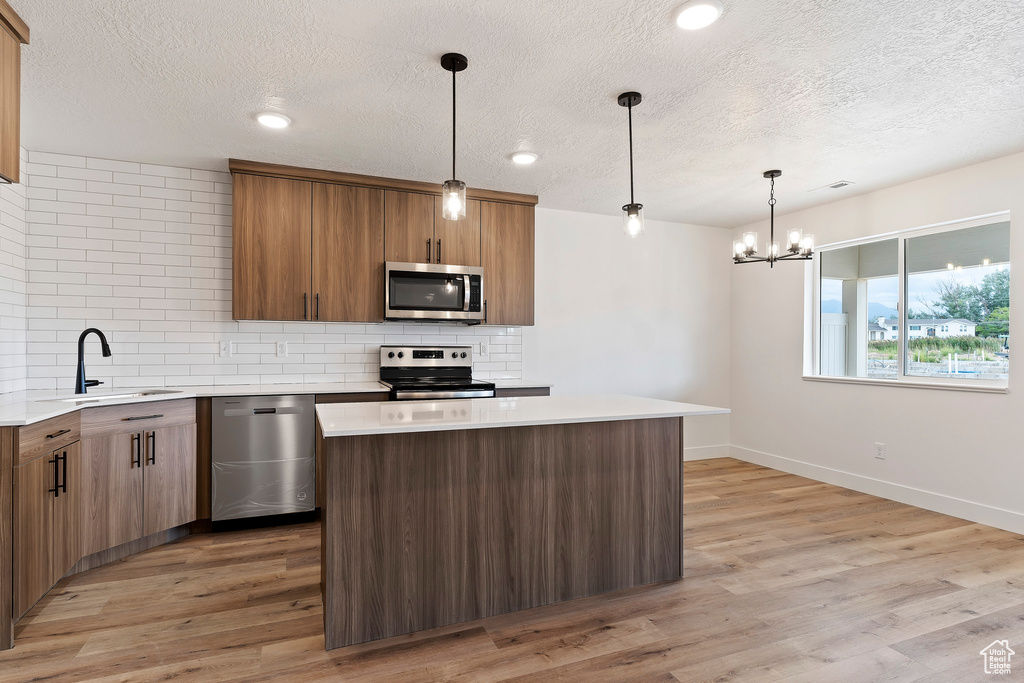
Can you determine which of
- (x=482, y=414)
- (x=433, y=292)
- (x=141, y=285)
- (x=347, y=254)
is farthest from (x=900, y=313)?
(x=141, y=285)

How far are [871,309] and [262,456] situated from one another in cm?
495

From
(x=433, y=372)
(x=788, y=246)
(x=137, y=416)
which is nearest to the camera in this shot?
(x=137, y=416)

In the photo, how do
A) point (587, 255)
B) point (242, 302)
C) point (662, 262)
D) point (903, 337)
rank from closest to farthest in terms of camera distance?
point (242, 302) → point (903, 337) → point (587, 255) → point (662, 262)

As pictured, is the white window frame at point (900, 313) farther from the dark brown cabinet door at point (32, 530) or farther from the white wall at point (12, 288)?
the white wall at point (12, 288)

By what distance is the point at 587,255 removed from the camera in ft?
17.2

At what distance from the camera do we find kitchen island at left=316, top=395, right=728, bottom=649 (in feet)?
7.13

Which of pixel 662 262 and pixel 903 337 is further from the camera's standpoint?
pixel 662 262

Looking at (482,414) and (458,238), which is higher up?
(458,238)

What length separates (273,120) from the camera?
10.1ft

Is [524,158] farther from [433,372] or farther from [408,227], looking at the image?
[433,372]

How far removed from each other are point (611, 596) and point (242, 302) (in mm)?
3007

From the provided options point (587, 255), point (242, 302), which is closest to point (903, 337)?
point (587, 255)

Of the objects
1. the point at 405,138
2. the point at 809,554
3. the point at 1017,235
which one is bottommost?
the point at 809,554

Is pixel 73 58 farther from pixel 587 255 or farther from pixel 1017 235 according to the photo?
pixel 1017 235
